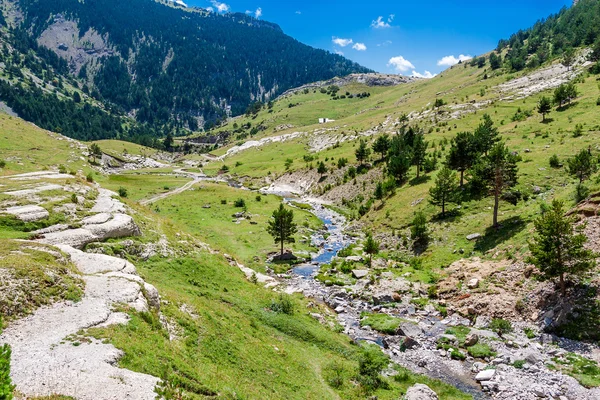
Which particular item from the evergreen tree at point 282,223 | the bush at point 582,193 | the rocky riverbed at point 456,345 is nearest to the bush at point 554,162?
the bush at point 582,193

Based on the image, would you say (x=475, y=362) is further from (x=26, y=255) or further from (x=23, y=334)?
(x=26, y=255)

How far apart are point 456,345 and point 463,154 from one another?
1709 inches

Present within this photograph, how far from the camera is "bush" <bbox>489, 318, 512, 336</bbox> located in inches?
1232

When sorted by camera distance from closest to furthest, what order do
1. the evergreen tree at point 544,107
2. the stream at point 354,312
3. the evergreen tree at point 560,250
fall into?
1. the stream at point 354,312
2. the evergreen tree at point 560,250
3. the evergreen tree at point 544,107

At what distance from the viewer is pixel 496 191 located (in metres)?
47.2

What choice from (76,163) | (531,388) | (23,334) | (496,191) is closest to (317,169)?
(496,191)

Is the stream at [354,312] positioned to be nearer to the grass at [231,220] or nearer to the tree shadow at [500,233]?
the grass at [231,220]

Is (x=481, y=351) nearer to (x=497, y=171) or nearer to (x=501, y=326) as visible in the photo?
(x=501, y=326)

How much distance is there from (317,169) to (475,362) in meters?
93.1

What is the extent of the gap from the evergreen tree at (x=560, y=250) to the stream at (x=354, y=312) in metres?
11.3

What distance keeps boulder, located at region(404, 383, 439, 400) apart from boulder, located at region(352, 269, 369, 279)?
24.1 meters

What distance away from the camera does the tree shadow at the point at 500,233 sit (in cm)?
4441

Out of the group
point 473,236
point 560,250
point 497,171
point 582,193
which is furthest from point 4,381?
point 582,193

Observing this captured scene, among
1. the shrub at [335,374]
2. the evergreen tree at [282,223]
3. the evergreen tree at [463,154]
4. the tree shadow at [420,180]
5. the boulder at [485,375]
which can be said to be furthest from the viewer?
the tree shadow at [420,180]
